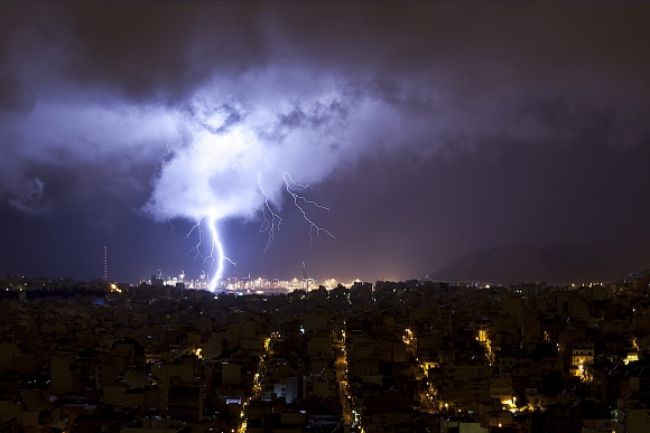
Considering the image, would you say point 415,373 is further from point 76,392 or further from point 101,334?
point 101,334

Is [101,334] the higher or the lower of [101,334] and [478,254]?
the lower

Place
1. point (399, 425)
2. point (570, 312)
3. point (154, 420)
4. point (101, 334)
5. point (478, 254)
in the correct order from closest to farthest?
point (154, 420)
point (399, 425)
point (570, 312)
point (101, 334)
point (478, 254)

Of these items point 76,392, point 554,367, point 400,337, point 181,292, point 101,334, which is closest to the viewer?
point 76,392

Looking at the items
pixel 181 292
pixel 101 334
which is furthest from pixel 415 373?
pixel 181 292

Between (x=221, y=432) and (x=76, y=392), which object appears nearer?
(x=221, y=432)

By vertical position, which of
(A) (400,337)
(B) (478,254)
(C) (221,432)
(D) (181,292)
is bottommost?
(C) (221,432)

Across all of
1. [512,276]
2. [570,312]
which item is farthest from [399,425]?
[512,276]

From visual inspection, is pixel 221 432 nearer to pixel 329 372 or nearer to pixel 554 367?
pixel 329 372
